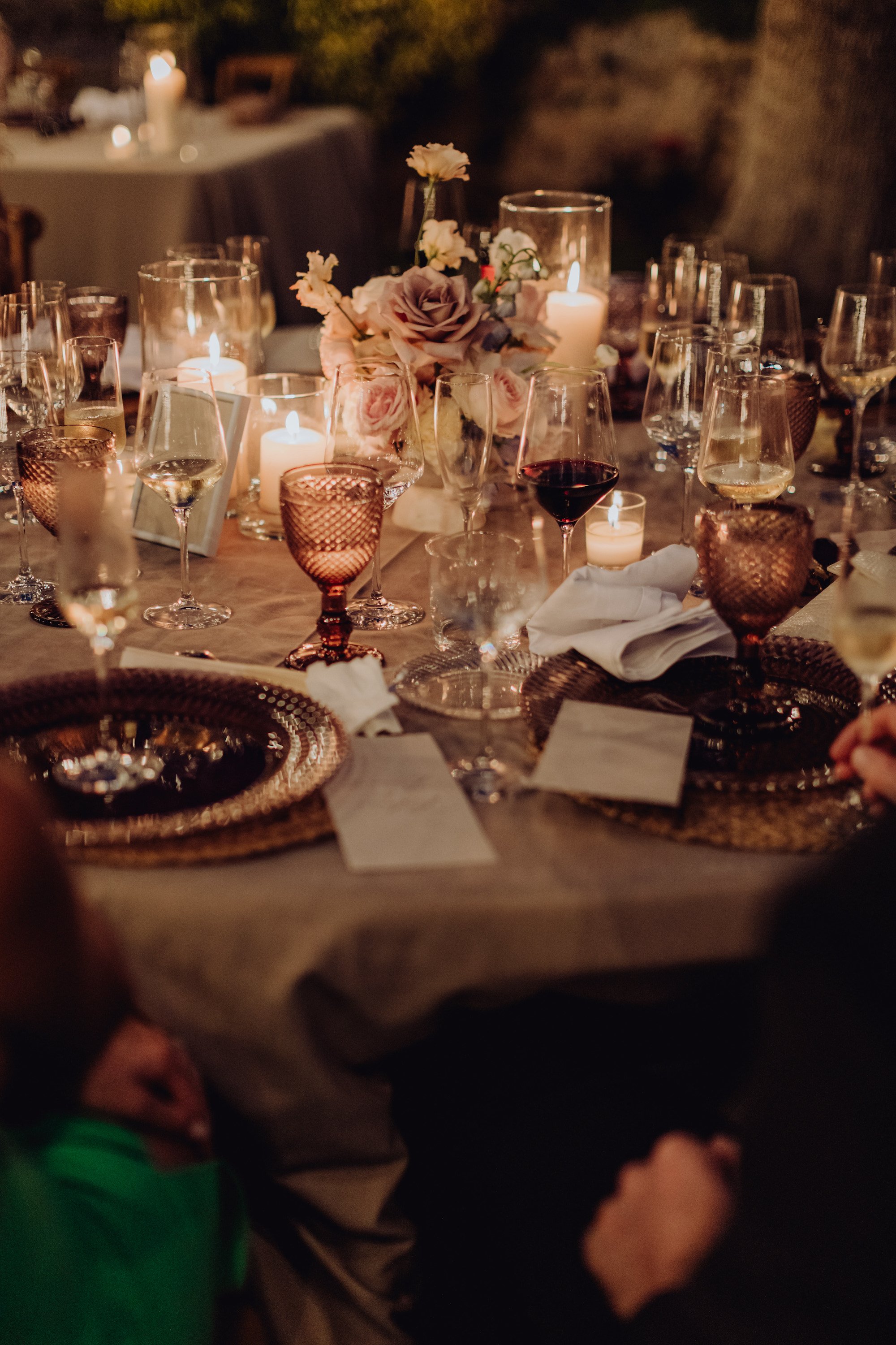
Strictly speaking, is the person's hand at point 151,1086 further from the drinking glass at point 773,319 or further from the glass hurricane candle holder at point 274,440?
the drinking glass at point 773,319

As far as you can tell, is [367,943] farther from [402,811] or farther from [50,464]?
[50,464]

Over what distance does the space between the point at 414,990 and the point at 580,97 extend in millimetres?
8528

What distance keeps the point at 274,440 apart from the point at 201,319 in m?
0.45

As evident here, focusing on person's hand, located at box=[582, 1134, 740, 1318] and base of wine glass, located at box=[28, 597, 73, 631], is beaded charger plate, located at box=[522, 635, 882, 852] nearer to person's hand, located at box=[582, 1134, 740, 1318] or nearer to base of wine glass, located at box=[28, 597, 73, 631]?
person's hand, located at box=[582, 1134, 740, 1318]

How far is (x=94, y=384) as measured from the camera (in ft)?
5.70

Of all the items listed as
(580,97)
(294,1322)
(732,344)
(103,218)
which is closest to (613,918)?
(294,1322)

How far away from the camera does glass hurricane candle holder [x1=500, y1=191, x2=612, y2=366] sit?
2.23m

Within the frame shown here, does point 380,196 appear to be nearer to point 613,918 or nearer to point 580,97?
point 580,97

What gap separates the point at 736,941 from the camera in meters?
0.95

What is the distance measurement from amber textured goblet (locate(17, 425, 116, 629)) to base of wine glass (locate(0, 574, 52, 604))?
0.02 meters

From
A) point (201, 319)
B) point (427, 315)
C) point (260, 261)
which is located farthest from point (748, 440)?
point (260, 261)

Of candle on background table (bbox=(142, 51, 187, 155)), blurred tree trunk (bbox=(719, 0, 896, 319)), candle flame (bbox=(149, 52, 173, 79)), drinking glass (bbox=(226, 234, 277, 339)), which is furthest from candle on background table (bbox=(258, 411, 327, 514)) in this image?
blurred tree trunk (bbox=(719, 0, 896, 319))

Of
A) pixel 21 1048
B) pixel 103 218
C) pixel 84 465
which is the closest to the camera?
pixel 21 1048

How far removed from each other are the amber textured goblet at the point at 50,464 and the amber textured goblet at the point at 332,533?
0.95 ft
